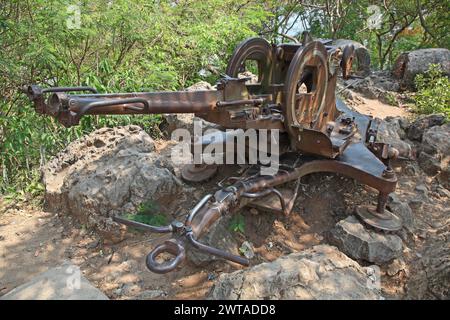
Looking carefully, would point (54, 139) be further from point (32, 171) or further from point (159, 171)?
point (159, 171)

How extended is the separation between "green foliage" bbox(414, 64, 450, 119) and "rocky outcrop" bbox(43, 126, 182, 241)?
18.1 ft

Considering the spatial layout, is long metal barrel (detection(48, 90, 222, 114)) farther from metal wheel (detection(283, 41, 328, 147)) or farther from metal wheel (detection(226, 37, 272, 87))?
metal wheel (detection(283, 41, 328, 147))

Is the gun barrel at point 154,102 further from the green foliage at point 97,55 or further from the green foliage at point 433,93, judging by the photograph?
the green foliage at point 433,93

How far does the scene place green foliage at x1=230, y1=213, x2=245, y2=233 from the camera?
163 inches

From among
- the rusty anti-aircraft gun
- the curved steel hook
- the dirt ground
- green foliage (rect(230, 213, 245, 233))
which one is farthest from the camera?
green foliage (rect(230, 213, 245, 233))

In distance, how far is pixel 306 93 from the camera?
14.0ft

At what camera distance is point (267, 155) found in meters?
4.23

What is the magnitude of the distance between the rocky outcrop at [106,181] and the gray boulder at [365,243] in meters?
1.85

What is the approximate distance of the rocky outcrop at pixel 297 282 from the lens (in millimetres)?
2551

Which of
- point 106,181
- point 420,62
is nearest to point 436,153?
point 106,181

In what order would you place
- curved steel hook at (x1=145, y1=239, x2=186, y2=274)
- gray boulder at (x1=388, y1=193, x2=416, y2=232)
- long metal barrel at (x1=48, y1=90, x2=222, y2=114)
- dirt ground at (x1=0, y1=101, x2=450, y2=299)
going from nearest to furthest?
curved steel hook at (x1=145, y1=239, x2=186, y2=274), long metal barrel at (x1=48, y1=90, x2=222, y2=114), dirt ground at (x1=0, y1=101, x2=450, y2=299), gray boulder at (x1=388, y1=193, x2=416, y2=232)

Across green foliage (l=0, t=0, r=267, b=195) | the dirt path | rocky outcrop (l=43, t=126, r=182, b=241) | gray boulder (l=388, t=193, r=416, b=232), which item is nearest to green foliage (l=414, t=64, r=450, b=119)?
the dirt path
